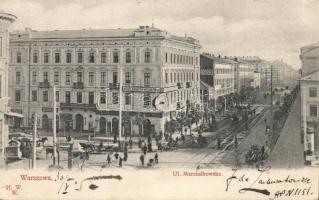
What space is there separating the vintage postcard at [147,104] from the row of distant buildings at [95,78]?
0.09 ft

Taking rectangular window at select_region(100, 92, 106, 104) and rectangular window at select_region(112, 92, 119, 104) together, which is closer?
rectangular window at select_region(112, 92, 119, 104)

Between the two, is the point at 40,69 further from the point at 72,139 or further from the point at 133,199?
the point at 133,199

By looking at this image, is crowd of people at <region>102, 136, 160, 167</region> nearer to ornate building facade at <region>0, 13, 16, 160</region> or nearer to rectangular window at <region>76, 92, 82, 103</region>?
rectangular window at <region>76, 92, 82, 103</region>

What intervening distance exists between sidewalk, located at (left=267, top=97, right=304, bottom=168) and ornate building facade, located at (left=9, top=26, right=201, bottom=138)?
6.94 feet

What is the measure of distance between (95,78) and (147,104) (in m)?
1.12

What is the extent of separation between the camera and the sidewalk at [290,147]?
712 centimetres

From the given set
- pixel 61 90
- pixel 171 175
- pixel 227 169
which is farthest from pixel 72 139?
pixel 227 169

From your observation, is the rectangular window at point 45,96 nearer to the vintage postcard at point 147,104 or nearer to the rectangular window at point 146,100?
the vintage postcard at point 147,104

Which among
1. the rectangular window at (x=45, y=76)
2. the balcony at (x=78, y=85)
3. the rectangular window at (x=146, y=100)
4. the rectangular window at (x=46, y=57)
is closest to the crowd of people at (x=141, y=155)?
the rectangular window at (x=146, y=100)

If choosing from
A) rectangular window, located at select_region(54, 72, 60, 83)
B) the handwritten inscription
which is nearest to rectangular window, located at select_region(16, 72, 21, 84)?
rectangular window, located at select_region(54, 72, 60, 83)

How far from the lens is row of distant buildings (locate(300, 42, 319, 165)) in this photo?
7027 mm

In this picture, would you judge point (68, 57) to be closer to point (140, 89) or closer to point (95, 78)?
point (95, 78)

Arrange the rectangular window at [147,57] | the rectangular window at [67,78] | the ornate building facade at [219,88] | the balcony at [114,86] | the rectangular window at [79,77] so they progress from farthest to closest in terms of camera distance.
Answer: the ornate building facade at [219,88]
the rectangular window at [147,57]
the rectangular window at [79,77]
the rectangular window at [67,78]
the balcony at [114,86]

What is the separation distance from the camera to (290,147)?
765cm
